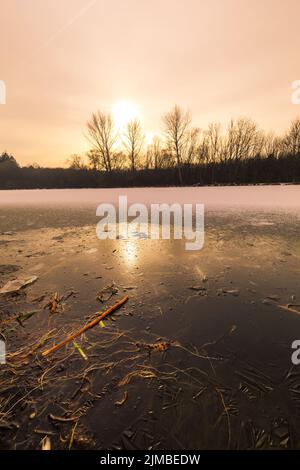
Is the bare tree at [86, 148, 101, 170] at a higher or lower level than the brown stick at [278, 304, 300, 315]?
higher

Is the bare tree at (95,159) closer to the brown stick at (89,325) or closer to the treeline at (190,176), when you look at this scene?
the treeline at (190,176)

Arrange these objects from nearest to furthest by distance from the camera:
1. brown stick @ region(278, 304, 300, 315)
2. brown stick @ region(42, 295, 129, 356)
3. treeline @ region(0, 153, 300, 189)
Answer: brown stick @ region(42, 295, 129, 356)
brown stick @ region(278, 304, 300, 315)
treeline @ region(0, 153, 300, 189)

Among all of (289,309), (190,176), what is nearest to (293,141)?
(190,176)

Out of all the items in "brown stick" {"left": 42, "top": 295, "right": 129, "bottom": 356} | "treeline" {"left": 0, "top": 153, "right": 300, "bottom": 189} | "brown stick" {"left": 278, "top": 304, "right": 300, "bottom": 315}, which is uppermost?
"treeline" {"left": 0, "top": 153, "right": 300, "bottom": 189}

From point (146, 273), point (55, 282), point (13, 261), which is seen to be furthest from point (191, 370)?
point (13, 261)

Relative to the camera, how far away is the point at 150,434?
50.8 inches

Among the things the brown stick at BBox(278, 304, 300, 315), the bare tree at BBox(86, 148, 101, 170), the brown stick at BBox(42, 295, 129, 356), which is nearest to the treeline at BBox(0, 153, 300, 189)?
the bare tree at BBox(86, 148, 101, 170)

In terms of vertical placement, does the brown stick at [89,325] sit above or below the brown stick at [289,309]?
below

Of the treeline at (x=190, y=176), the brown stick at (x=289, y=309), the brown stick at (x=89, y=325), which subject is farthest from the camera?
the treeline at (x=190, y=176)

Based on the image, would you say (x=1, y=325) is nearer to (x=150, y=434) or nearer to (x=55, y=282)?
(x=55, y=282)

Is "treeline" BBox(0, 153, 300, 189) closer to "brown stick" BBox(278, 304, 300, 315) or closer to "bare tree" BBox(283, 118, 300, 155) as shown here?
"bare tree" BBox(283, 118, 300, 155)

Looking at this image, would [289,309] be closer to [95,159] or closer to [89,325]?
[89,325]

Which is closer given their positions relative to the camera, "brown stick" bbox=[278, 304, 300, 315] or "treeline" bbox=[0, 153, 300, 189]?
"brown stick" bbox=[278, 304, 300, 315]

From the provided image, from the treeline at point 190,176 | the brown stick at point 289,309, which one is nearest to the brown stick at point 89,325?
the brown stick at point 289,309
